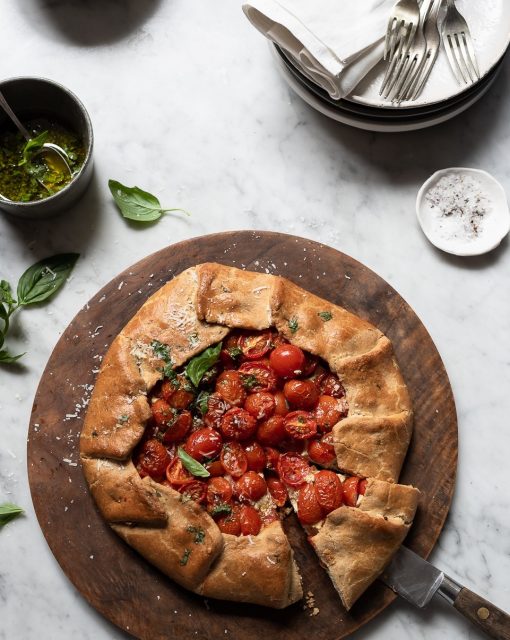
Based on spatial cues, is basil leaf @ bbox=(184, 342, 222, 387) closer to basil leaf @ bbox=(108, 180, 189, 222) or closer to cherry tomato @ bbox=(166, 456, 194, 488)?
cherry tomato @ bbox=(166, 456, 194, 488)

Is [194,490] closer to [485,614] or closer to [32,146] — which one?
[485,614]

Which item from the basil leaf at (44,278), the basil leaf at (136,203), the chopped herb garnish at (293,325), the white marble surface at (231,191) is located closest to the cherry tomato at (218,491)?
the chopped herb garnish at (293,325)

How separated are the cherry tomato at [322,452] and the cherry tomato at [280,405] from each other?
0.76 ft

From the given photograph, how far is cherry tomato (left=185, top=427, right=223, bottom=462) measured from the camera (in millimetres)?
4371

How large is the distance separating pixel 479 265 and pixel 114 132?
2421mm

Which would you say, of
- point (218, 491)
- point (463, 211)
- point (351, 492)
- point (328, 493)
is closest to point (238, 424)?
point (218, 491)

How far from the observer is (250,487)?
436 centimetres

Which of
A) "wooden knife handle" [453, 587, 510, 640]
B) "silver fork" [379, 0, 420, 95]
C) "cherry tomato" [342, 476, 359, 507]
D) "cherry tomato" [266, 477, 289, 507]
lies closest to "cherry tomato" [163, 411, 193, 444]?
"cherry tomato" [266, 477, 289, 507]

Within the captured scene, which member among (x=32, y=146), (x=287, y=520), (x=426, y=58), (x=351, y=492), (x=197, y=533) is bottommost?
(x=287, y=520)

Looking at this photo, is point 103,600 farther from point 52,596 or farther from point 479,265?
point 479,265

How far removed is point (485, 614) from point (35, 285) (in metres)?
3.16

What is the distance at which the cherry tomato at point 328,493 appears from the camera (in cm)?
430

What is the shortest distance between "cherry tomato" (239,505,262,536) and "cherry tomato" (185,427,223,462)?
0.34 meters

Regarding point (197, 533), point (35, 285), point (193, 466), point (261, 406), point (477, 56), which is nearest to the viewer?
point (197, 533)
